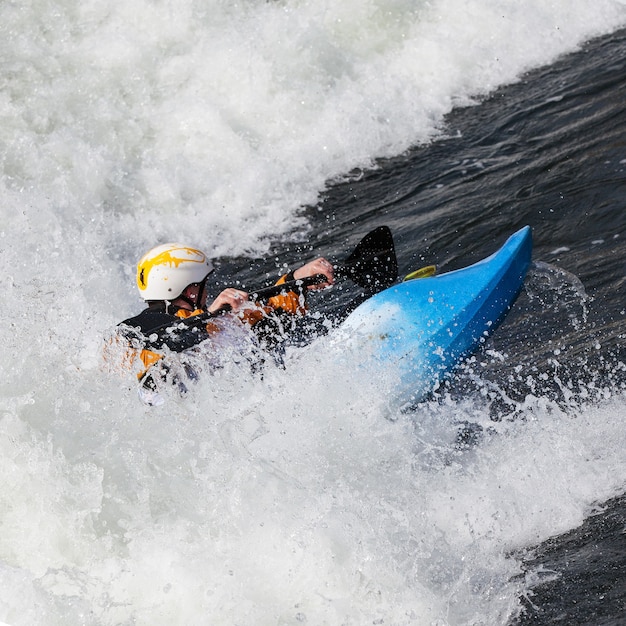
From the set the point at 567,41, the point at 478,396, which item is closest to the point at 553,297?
the point at 478,396

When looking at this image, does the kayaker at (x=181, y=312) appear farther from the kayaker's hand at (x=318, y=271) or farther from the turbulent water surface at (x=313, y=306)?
the turbulent water surface at (x=313, y=306)

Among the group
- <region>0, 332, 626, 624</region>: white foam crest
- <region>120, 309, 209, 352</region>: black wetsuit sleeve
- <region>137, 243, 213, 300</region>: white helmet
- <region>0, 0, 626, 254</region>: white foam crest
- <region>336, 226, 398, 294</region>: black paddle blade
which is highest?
<region>0, 0, 626, 254</region>: white foam crest

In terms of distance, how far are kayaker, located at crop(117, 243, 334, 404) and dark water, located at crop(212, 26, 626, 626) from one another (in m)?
1.06

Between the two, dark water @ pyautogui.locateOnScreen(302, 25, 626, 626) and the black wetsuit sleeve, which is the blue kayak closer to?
dark water @ pyautogui.locateOnScreen(302, 25, 626, 626)

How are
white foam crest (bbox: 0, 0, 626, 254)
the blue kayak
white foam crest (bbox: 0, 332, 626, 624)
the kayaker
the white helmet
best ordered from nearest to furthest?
white foam crest (bbox: 0, 332, 626, 624) → the kayaker → the white helmet → the blue kayak → white foam crest (bbox: 0, 0, 626, 254)

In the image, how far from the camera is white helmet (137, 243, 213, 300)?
498 centimetres

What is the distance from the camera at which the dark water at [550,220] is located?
13.3ft

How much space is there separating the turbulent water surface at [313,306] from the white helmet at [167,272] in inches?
13.1

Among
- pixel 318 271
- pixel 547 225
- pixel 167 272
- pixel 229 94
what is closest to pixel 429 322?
pixel 318 271

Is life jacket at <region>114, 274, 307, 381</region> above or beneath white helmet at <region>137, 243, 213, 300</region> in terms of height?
beneath

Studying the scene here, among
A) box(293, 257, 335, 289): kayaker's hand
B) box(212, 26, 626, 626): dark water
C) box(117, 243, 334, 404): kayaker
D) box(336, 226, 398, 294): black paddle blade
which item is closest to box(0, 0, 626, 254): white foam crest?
box(212, 26, 626, 626): dark water

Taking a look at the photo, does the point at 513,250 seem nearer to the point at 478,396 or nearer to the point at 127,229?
the point at 478,396

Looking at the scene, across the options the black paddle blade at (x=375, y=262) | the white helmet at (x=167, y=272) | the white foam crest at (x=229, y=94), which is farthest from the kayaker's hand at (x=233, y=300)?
the white foam crest at (x=229, y=94)

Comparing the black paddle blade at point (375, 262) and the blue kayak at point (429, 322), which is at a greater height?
the black paddle blade at point (375, 262)
